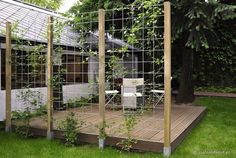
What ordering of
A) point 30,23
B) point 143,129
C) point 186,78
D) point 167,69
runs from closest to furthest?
point 167,69
point 143,129
point 30,23
point 186,78

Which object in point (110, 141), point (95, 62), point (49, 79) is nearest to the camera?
point (110, 141)

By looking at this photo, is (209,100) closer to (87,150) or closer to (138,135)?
(138,135)

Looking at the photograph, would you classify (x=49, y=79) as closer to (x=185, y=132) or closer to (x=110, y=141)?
(x=110, y=141)

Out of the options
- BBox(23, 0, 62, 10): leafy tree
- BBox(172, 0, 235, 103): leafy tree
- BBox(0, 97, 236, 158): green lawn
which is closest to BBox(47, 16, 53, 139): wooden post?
BBox(0, 97, 236, 158): green lawn

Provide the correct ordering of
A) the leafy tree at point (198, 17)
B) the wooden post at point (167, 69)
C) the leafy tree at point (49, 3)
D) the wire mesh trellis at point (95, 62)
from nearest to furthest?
the wooden post at point (167, 69)
the wire mesh trellis at point (95, 62)
the leafy tree at point (198, 17)
the leafy tree at point (49, 3)

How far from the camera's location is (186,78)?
34.1 ft

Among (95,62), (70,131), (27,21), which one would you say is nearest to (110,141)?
(70,131)

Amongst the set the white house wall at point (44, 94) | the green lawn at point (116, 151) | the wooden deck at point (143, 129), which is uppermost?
the white house wall at point (44, 94)

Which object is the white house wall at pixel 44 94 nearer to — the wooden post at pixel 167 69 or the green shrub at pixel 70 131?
the green shrub at pixel 70 131

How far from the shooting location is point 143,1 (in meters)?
4.91

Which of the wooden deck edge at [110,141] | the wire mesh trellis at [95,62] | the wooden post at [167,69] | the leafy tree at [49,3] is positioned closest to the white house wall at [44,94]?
the wire mesh trellis at [95,62]

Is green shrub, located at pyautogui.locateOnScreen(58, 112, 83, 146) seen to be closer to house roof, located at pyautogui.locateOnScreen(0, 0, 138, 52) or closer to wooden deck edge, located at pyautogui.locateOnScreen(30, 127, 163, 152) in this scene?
wooden deck edge, located at pyautogui.locateOnScreen(30, 127, 163, 152)

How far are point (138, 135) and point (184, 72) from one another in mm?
5609

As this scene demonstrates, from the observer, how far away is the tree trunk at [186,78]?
1027 centimetres
